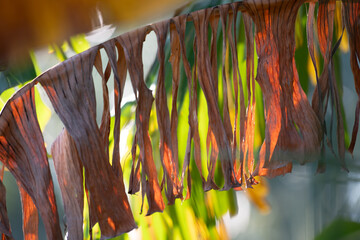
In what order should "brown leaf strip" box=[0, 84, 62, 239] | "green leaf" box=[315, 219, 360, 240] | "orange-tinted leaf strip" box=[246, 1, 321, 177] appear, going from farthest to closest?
"green leaf" box=[315, 219, 360, 240], "orange-tinted leaf strip" box=[246, 1, 321, 177], "brown leaf strip" box=[0, 84, 62, 239]

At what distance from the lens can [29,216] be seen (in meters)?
0.59

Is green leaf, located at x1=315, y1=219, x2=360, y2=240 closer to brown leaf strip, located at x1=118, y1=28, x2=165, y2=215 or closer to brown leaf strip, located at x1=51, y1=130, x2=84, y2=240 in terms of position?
brown leaf strip, located at x1=118, y1=28, x2=165, y2=215

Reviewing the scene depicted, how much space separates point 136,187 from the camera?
0.62m

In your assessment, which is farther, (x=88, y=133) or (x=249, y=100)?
(x=249, y=100)

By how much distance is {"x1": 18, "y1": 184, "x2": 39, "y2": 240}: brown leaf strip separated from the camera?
1.92 feet

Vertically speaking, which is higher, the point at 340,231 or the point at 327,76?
the point at 327,76

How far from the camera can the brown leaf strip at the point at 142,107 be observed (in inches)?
23.6

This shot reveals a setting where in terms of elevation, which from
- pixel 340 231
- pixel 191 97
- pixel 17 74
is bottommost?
pixel 340 231

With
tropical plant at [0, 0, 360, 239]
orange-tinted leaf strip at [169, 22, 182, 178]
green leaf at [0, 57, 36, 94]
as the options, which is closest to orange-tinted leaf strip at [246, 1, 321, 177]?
tropical plant at [0, 0, 360, 239]

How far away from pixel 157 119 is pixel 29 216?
0.23m

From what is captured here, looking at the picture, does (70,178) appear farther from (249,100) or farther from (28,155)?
(249,100)

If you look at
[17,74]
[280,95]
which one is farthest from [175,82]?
[17,74]

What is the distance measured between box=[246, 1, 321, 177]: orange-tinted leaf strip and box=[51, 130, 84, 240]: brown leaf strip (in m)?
0.28

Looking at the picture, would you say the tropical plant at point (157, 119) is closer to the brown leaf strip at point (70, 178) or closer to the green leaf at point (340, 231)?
the brown leaf strip at point (70, 178)
